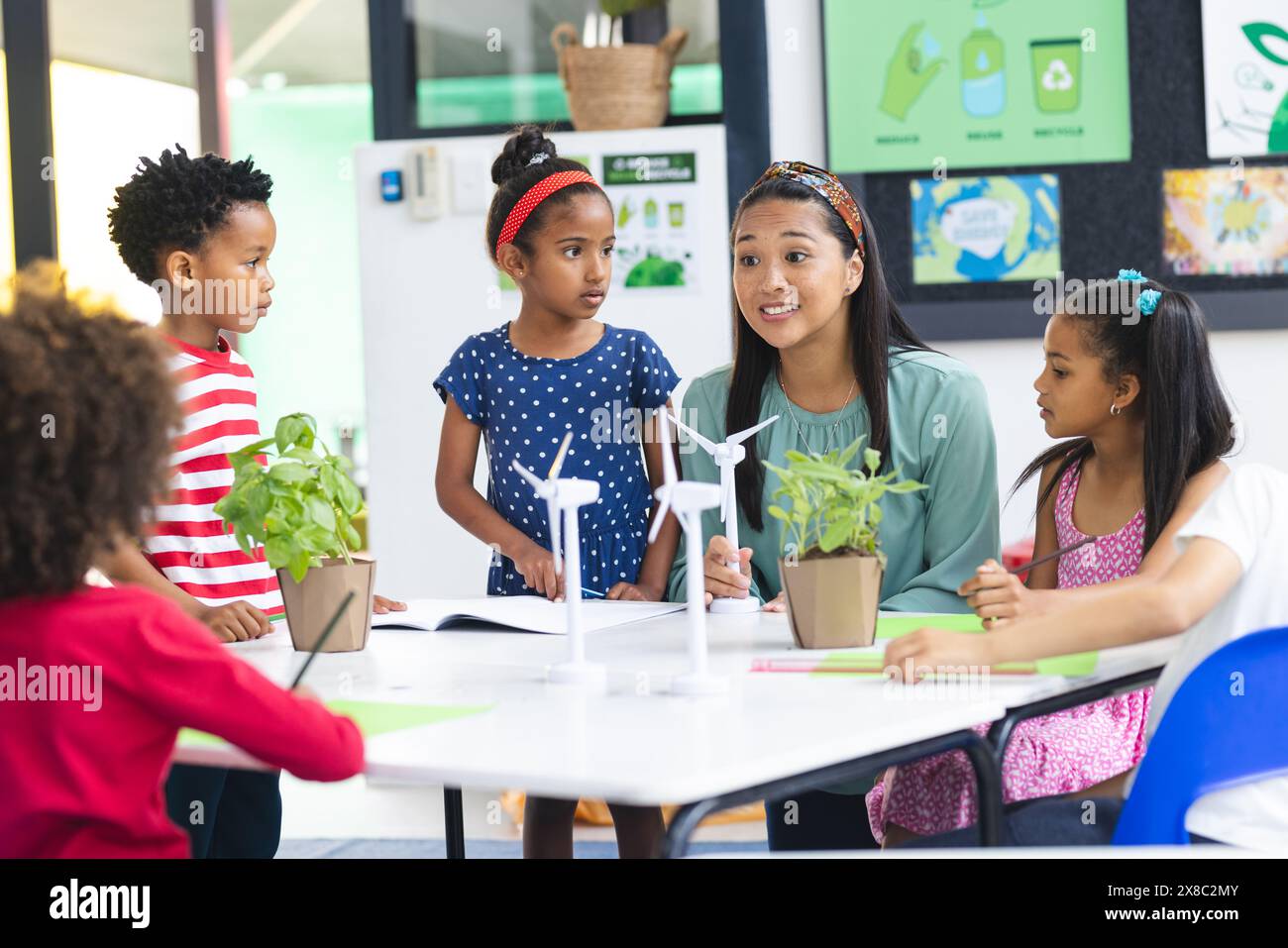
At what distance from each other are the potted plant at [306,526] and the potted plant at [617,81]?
1.99 metres

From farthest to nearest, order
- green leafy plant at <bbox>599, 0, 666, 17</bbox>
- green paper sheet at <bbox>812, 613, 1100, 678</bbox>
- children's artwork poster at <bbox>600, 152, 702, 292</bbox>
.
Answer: green leafy plant at <bbox>599, 0, 666, 17</bbox>, children's artwork poster at <bbox>600, 152, 702, 292</bbox>, green paper sheet at <bbox>812, 613, 1100, 678</bbox>

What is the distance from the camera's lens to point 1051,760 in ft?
5.65

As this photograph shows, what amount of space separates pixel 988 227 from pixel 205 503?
2.10m

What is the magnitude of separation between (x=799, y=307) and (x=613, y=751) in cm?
110

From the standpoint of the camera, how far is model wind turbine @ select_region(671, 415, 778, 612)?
5.75ft

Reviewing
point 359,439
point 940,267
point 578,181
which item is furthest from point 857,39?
point 359,439

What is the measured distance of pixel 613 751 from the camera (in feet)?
3.69

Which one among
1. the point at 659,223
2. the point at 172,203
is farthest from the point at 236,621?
the point at 659,223

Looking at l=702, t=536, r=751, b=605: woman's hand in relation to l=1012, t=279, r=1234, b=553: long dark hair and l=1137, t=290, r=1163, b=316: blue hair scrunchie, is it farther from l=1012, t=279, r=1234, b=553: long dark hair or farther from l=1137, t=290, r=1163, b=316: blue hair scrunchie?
l=1137, t=290, r=1163, b=316: blue hair scrunchie

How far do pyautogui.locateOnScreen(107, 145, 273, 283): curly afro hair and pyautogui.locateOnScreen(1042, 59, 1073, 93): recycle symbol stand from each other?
1.97 meters

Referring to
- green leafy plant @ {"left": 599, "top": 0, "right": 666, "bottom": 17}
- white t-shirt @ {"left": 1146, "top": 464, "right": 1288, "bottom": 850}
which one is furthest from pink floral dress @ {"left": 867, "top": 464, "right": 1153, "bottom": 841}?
green leafy plant @ {"left": 599, "top": 0, "right": 666, "bottom": 17}

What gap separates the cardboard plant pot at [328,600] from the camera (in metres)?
1.67
